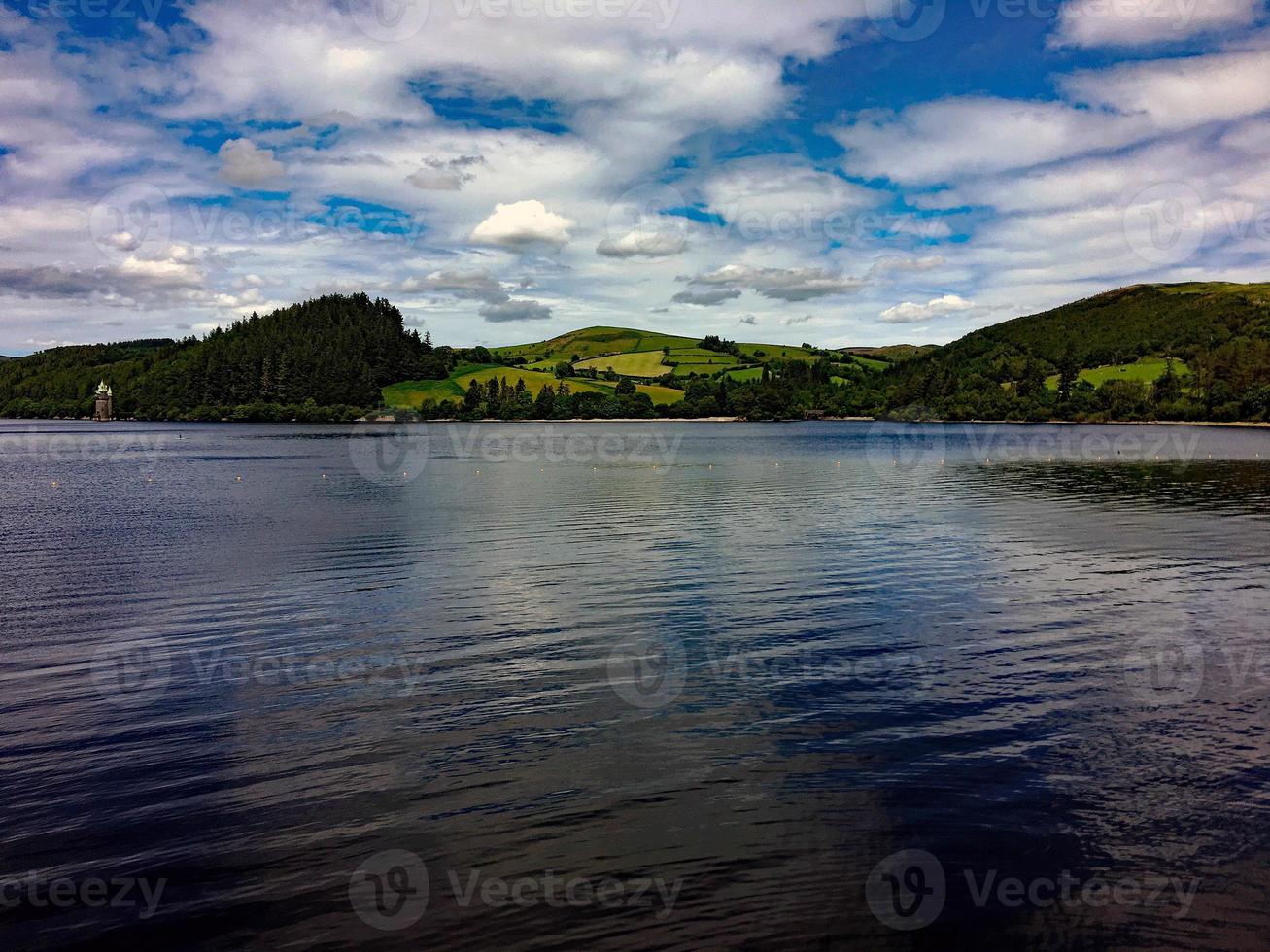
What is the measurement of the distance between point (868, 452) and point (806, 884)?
444 ft

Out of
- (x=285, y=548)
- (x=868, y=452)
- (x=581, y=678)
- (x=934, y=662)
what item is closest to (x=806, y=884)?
(x=581, y=678)

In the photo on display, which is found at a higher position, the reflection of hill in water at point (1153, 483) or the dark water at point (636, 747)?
the reflection of hill in water at point (1153, 483)

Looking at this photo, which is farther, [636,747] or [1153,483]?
[1153,483]

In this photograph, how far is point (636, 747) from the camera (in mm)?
17250

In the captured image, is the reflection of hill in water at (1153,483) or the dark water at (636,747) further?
the reflection of hill in water at (1153,483)

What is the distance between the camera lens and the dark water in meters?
11.9

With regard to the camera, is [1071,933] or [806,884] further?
[806,884]

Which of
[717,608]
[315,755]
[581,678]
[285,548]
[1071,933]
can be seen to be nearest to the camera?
[1071,933]

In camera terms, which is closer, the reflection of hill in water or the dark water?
the dark water

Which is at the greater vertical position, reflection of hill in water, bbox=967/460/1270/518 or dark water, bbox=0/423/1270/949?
reflection of hill in water, bbox=967/460/1270/518

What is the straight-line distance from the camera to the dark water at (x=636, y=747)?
11930 millimetres

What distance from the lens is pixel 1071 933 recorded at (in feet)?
37.4

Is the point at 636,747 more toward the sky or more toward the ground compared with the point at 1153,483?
more toward the ground

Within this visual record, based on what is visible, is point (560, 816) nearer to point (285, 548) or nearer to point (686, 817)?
point (686, 817)
